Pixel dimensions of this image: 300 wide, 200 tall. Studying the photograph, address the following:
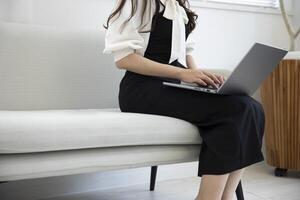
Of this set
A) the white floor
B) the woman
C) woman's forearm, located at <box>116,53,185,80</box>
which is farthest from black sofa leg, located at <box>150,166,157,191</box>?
woman's forearm, located at <box>116,53,185,80</box>

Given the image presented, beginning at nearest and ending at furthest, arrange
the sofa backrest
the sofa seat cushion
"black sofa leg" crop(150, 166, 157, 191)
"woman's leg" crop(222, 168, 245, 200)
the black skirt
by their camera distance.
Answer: the sofa seat cushion → the black skirt → "woman's leg" crop(222, 168, 245, 200) → the sofa backrest → "black sofa leg" crop(150, 166, 157, 191)

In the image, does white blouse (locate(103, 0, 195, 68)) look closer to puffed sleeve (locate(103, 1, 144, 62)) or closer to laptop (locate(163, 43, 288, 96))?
puffed sleeve (locate(103, 1, 144, 62))

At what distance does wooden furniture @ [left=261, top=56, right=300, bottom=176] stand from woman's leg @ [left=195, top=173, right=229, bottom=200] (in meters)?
0.89

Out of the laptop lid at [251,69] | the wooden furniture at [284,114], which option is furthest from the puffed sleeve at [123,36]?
the wooden furniture at [284,114]

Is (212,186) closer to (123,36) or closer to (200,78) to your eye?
(200,78)

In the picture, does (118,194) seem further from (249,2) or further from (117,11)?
(249,2)

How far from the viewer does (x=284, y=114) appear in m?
1.91

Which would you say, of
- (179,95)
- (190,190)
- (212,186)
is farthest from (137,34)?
(190,190)

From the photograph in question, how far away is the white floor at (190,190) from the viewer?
66.2 inches

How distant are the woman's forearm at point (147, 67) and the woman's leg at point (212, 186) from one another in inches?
12.6

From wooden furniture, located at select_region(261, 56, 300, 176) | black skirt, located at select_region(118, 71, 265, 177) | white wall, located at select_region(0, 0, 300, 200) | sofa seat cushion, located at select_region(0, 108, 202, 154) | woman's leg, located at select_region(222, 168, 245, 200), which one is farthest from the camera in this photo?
wooden furniture, located at select_region(261, 56, 300, 176)

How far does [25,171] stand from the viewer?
101cm

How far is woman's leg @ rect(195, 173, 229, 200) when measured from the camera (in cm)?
112

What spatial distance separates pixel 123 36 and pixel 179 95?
0.26 m
